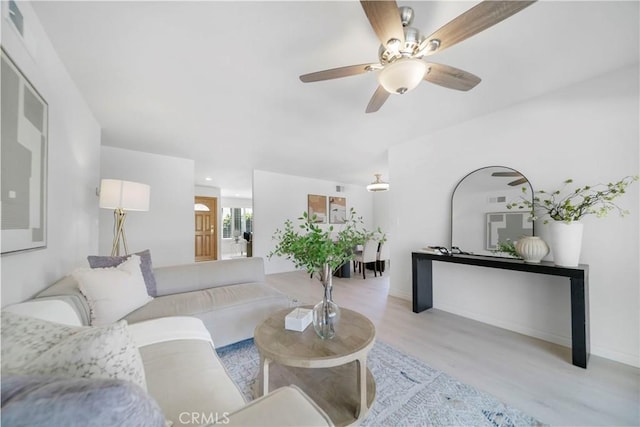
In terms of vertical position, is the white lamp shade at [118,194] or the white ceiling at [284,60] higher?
the white ceiling at [284,60]

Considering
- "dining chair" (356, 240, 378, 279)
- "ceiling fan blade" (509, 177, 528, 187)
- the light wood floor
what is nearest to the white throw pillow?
the light wood floor

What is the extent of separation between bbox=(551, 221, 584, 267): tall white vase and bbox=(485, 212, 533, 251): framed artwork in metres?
0.37

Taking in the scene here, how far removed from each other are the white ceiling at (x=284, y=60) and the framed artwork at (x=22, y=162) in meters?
0.58

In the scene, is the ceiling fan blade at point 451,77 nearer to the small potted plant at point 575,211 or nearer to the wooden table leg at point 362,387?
the small potted plant at point 575,211

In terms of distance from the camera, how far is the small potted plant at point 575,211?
6.19 feet

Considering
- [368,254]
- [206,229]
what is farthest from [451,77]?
[206,229]

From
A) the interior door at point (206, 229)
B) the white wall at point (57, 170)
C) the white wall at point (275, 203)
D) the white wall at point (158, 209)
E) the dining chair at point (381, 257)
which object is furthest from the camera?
the interior door at point (206, 229)

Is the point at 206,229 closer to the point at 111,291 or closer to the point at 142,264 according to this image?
the point at 142,264

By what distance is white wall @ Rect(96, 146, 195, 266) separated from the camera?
366cm

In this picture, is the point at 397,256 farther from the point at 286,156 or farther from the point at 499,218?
the point at 286,156

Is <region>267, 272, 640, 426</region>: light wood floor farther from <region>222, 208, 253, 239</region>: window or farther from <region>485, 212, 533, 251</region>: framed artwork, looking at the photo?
<region>222, 208, 253, 239</region>: window

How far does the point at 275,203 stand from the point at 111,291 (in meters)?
4.02

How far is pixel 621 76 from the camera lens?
191 cm

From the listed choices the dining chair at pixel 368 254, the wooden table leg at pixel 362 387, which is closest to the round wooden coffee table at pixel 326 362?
the wooden table leg at pixel 362 387
